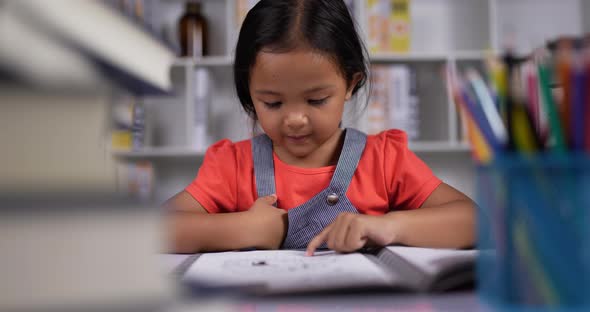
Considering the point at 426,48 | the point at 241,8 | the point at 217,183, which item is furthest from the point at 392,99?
the point at 217,183

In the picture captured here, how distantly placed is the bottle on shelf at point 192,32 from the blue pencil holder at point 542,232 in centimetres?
194

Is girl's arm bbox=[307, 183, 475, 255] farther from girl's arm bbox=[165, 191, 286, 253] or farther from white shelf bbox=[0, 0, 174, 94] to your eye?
white shelf bbox=[0, 0, 174, 94]

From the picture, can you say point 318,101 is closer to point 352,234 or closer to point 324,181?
point 324,181

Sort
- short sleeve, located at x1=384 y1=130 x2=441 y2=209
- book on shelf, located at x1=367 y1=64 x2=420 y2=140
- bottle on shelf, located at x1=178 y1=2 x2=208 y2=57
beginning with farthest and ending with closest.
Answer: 1. bottle on shelf, located at x1=178 y1=2 x2=208 y2=57
2. book on shelf, located at x1=367 y1=64 x2=420 y2=140
3. short sleeve, located at x1=384 y1=130 x2=441 y2=209

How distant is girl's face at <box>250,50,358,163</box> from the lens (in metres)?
0.82

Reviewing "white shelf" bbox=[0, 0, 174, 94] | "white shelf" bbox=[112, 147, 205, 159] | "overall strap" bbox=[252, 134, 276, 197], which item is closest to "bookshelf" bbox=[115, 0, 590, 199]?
"white shelf" bbox=[112, 147, 205, 159]

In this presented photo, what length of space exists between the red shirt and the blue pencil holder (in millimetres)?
640

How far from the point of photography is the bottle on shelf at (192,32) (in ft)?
6.95

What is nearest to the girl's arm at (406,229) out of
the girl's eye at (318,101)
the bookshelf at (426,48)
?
the girl's eye at (318,101)

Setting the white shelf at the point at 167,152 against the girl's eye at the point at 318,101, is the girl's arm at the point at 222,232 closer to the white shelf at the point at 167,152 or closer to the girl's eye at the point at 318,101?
the girl's eye at the point at 318,101

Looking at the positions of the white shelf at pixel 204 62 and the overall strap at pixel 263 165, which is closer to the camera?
the overall strap at pixel 263 165

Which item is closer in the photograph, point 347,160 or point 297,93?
point 297,93

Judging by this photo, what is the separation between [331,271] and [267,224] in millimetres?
334

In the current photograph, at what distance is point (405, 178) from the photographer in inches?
37.2
